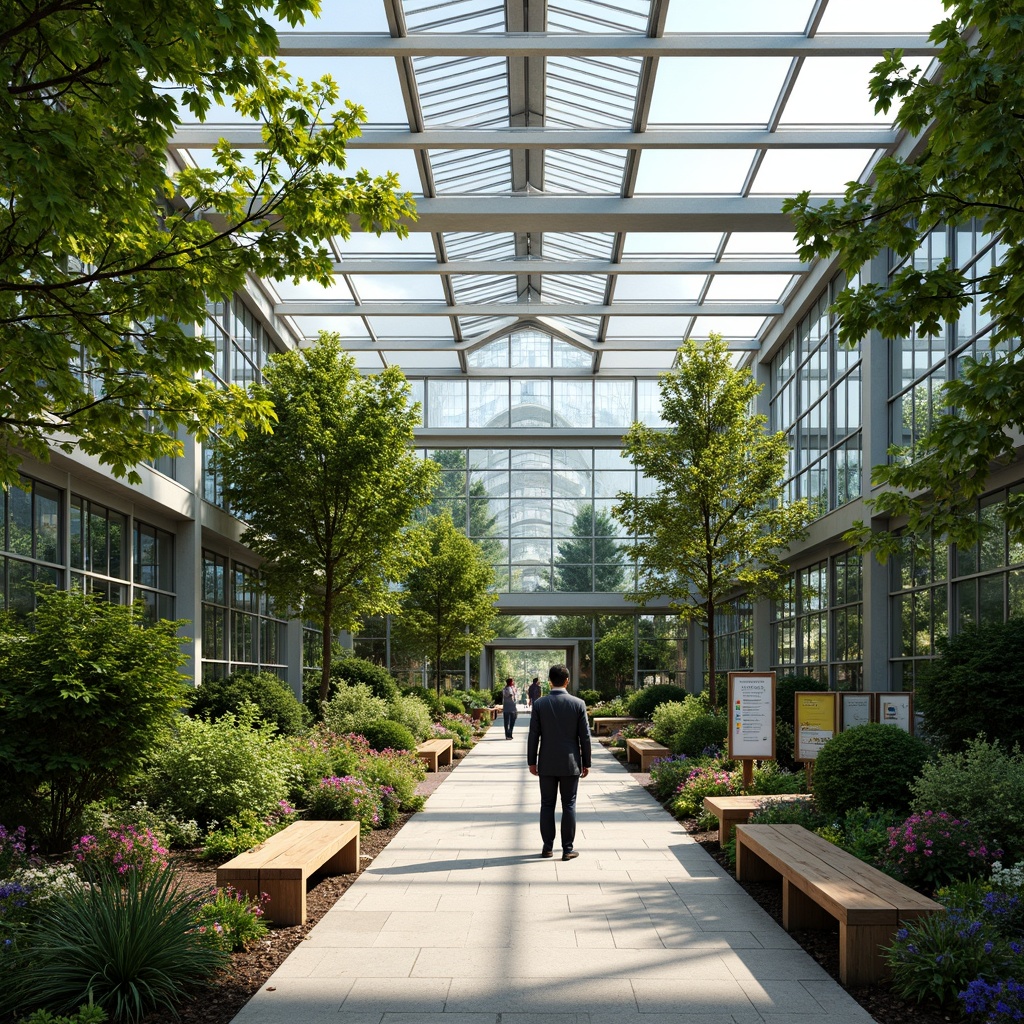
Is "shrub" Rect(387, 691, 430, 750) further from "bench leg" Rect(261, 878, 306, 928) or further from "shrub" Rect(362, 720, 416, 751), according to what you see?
"bench leg" Rect(261, 878, 306, 928)

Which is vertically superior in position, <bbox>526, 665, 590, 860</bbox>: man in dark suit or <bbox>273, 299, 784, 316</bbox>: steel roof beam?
<bbox>273, 299, 784, 316</bbox>: steel roof beam

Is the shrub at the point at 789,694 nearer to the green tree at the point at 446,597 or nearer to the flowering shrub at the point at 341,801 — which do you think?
the flowering shrub at the point at 341,801

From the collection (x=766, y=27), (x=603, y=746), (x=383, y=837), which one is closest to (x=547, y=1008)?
(x=383, y=837)

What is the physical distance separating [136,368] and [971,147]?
541 centimetres

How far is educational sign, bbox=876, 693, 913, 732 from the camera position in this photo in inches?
572

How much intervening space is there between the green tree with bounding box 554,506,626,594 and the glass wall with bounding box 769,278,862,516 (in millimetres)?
12943

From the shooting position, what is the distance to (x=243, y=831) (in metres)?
10.4

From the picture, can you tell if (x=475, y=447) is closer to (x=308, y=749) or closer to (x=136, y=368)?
(x=308, y=749)

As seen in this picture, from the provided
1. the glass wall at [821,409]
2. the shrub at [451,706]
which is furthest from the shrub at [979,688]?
the shrub at [451,706]

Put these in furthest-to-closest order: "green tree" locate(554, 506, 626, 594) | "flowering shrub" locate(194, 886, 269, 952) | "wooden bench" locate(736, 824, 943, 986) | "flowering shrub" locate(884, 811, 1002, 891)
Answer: "green tree" locate(554, 506, 626, 594), "flowering shrub" locate(884, 811, 1002, 891), "flowering shrub" locate(194, 886, 269, 952), "wooden bench" locate(736, 824, 943, 986)

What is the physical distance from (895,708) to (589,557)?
29647mm

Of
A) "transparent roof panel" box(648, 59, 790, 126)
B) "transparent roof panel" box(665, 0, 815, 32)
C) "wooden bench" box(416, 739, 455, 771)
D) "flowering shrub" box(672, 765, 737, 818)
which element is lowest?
"wooden bench" box(416, 739, 455, 771)

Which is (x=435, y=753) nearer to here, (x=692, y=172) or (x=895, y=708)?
(x=895, y=708)

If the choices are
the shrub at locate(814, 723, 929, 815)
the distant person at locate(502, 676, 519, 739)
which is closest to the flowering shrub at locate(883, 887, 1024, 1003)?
the shrub at locate(814, 723, 929, 815)
